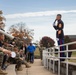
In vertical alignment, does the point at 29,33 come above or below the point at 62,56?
above

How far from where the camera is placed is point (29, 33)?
65.3 m

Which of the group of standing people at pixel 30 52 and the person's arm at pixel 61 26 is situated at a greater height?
the person's arm at pixel 61 26

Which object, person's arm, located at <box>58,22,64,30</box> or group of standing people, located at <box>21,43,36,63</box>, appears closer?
person's arm, located at <box>58,22,64,30</box>

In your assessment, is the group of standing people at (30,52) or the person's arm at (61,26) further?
the group of standing people at (30,52)

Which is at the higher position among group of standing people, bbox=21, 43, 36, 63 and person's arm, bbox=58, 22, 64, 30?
person's arm, bbox=58, 22, 64, 30

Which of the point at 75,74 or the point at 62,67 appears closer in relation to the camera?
the point at 75,74

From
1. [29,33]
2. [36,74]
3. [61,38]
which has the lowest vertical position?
[36,74]

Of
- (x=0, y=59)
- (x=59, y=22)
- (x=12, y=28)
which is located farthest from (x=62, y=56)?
(x=12, y=28)

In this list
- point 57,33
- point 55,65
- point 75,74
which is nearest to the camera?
point 75,74

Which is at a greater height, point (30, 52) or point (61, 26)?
point (61, 26)

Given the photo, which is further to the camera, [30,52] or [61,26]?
[30,52]

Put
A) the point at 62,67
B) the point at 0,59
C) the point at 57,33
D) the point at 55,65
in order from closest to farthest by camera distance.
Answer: the point at 0,59 < the point at 62,67 < the point at 57,33 < the point at 55,65

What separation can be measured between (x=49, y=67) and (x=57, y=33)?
3.31 metres

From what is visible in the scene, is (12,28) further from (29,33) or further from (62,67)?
(62,67)
